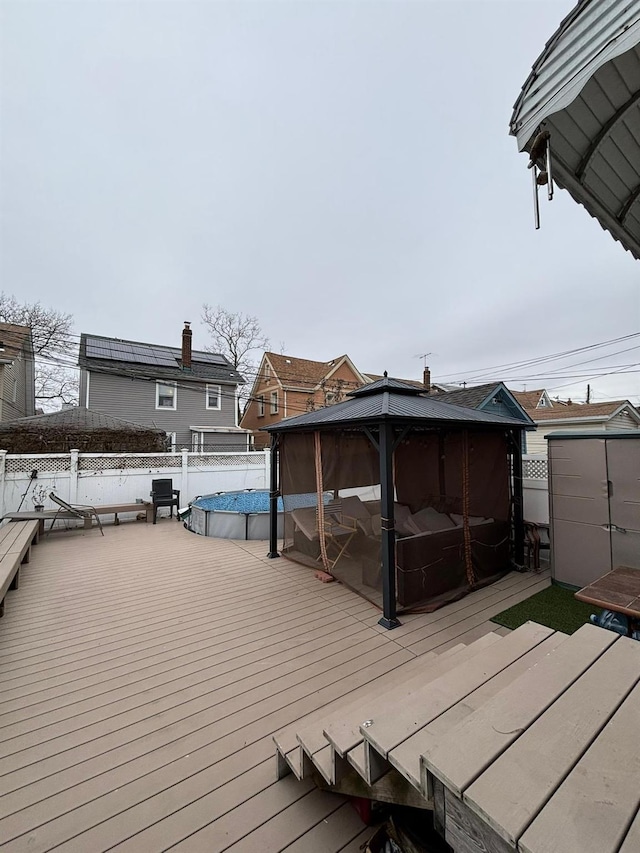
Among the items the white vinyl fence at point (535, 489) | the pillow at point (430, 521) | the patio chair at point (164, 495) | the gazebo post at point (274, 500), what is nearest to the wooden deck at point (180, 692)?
the gazebo post at point (274, 500)

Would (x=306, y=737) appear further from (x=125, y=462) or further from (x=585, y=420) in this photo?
(x=585, y=420)

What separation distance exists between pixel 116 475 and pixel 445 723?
8.70 meters

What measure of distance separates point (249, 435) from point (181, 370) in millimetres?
4439

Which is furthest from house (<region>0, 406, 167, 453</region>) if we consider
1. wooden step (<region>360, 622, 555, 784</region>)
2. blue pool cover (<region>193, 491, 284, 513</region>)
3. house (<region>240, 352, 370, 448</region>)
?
wooden step (<region>360, 622, 555, 784</region>)

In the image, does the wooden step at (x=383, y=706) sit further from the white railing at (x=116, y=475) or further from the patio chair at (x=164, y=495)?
the white railing at (x=116, y=475)

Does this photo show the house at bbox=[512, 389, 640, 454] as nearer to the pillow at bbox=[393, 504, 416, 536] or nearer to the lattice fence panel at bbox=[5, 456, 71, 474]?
the pillow at bbox=[393, 504, 416, 536]

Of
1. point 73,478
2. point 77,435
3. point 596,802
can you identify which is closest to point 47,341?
point 77,435

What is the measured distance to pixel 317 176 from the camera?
8789mm

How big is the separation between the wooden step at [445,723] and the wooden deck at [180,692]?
0.74 meters

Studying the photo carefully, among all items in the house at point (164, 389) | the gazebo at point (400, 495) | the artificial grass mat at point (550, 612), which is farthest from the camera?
the house at point (164, 389)

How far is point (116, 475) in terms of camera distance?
8234 millimetres

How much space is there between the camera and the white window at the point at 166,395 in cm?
1516

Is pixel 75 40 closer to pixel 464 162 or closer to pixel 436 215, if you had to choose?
pixel 464 162

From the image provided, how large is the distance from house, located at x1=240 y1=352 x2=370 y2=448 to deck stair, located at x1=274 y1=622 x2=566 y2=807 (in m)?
16.1
